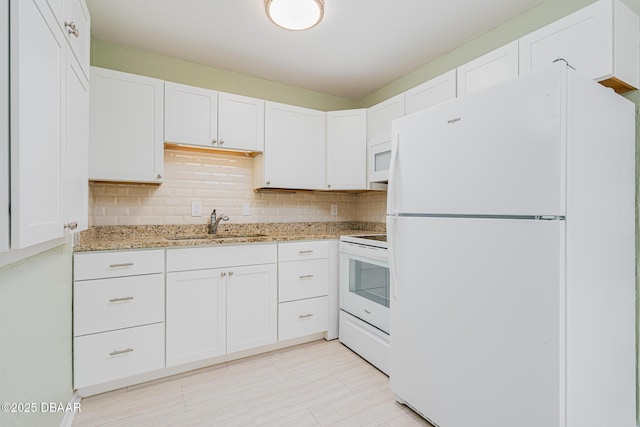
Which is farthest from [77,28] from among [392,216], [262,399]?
[262,399]

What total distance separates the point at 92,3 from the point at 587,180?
291cm

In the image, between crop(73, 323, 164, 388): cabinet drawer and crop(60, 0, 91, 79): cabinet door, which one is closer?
crop(60, 0, 91, 79): cabinet door

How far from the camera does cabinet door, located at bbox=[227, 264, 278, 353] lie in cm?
230

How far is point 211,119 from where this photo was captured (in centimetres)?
254

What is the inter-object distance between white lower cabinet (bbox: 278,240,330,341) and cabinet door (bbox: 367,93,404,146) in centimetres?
107

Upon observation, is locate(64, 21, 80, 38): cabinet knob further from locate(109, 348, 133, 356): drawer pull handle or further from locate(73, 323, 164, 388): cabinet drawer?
locate(109, 348, 133, 356): drawer pull handle

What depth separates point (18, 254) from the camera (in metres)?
1.01

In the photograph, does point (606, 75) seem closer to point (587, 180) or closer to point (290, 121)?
point (587, 180)

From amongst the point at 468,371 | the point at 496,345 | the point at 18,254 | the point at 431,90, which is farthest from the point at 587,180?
the point at 18,254

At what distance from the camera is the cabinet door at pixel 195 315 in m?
2.09

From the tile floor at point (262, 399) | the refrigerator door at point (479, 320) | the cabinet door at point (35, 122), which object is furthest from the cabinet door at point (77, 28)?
the tile floor at point (262, 399)

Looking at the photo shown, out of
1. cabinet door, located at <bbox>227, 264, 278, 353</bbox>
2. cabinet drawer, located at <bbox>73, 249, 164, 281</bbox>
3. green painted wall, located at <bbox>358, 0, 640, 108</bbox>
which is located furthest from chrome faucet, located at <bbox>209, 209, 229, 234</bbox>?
green painted wall, located at <bbox>358, 0, 640, 108</bbox>

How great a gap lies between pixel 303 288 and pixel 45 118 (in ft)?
6.57

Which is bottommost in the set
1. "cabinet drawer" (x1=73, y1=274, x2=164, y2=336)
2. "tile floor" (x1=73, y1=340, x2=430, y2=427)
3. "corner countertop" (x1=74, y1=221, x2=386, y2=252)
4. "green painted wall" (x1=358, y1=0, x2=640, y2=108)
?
"tile floor" (x1=73, y1=340, x2=430, y2=427)
